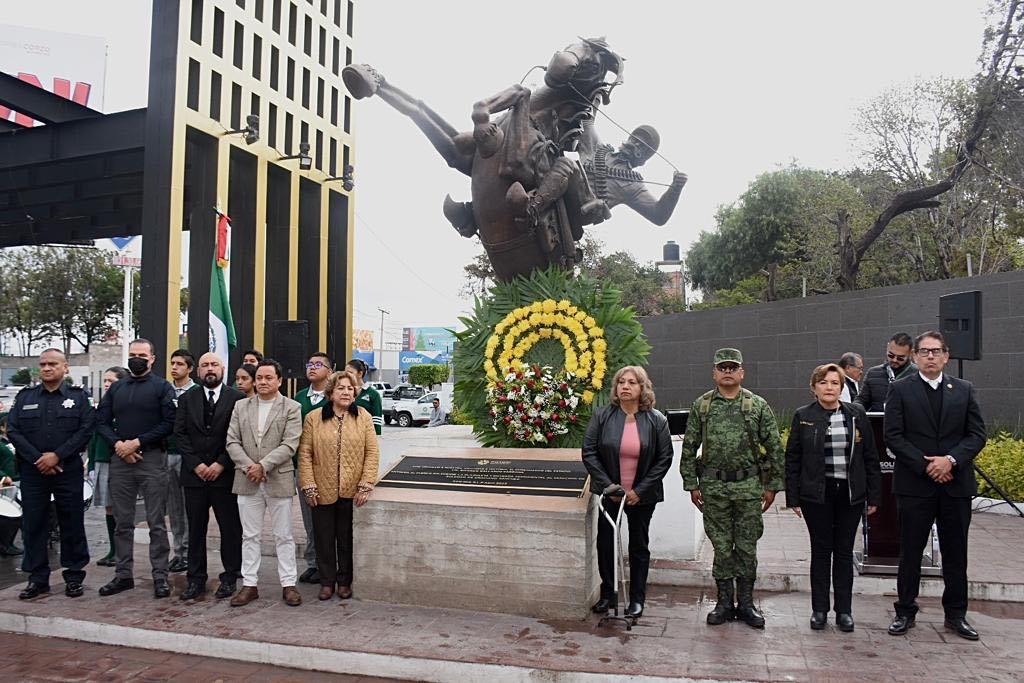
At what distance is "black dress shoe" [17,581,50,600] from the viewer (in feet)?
18.7

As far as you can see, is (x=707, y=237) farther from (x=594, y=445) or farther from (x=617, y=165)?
(x=594, y=445)

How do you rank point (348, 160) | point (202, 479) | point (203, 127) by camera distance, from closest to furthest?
point (202, 479) < point (203, 127) < point (348, 160)

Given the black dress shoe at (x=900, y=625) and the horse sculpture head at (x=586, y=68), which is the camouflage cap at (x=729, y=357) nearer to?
the black dress shoe at (x=900, y=625)

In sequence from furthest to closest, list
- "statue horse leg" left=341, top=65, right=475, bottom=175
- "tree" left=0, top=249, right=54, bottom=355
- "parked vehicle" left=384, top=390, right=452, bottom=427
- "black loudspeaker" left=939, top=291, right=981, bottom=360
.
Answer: "tree" left=0, top=249, right=54, bottom=355
"parked vehicle" left=384, top=390, right=452, bottom=427
"statue horse leg" left=341, top=65, right=475, bottom=175
"black loudspeaker" left=939, top=291, right=981, bottom=360

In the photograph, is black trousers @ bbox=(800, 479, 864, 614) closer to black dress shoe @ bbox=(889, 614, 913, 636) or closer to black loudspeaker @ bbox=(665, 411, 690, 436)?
black dress shoe @ bbox=(889, 614, 913, 636)

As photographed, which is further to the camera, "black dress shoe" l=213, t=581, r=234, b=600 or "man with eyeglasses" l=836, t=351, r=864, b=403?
"man with eyeglasses" l=836, t=351, r=864, b=403

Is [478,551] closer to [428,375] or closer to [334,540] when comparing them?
[334,540]

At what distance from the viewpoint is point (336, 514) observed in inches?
226

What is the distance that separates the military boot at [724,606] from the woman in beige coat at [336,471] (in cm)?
248

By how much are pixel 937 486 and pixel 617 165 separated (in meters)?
5.38

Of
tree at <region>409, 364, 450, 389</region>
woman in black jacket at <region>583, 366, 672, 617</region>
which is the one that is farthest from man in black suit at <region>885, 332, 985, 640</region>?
tree at <region>409, 364, 450, 389</region>

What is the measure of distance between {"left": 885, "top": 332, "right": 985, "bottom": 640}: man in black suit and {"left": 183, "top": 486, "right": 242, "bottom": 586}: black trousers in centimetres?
449

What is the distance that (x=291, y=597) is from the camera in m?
5.47

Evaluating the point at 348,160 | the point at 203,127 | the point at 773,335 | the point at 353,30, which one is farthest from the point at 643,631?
the point at 353,30
